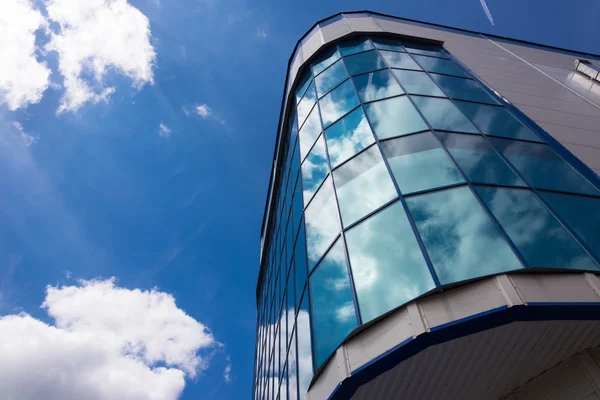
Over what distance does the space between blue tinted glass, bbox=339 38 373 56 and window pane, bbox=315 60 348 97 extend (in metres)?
1.07

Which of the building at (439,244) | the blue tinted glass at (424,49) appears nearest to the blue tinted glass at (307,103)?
the building at (439,244)

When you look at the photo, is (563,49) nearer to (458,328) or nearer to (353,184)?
(353,184)

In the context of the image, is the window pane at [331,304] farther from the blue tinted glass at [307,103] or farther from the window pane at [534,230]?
the blue tinted glass at [307,103]

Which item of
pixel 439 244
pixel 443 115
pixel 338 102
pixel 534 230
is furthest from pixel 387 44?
pixel 439 244

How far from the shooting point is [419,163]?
8.49 metres

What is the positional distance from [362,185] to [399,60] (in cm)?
733

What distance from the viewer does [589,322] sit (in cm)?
616

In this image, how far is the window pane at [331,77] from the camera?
13.6m

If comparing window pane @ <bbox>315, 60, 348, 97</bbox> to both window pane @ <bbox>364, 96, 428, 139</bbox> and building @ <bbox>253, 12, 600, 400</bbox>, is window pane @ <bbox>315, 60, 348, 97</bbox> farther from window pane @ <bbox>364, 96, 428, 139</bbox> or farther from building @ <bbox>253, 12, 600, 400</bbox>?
window pane @ <bbox>364, 96, 428, 139</bbox>

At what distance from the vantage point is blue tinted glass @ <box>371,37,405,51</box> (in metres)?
15.1

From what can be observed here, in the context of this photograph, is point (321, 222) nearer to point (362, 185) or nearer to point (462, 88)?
point (362, 185)

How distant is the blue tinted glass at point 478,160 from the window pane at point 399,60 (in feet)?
16.2

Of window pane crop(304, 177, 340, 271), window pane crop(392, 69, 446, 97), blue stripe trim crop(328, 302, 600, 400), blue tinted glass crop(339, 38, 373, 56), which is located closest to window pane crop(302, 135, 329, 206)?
window pane crop(304, 177, 340, 271)

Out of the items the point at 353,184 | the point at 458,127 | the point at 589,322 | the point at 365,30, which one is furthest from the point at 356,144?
the point at 365,30
